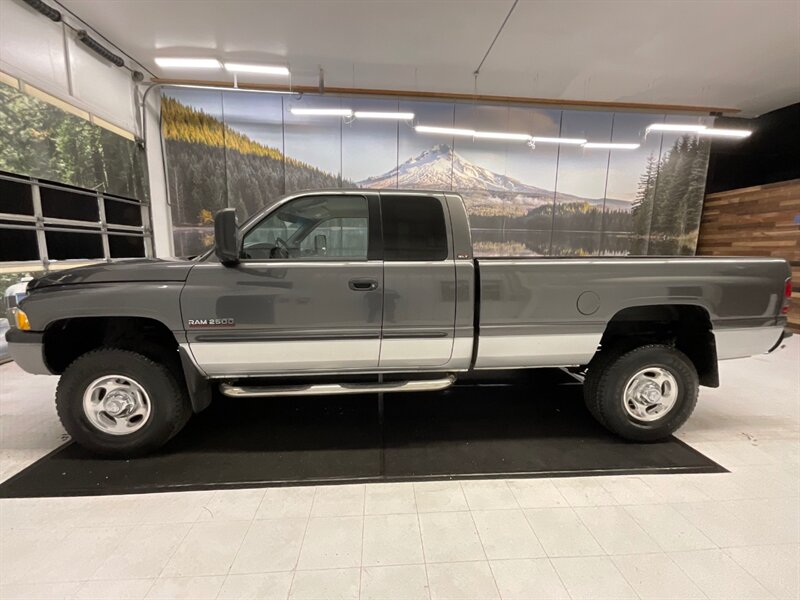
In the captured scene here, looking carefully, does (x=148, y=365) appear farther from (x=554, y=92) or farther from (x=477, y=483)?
(x=554, y=92)

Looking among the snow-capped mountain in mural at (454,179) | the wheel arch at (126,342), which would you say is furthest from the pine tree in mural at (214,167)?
the wheel arch at (126,342)

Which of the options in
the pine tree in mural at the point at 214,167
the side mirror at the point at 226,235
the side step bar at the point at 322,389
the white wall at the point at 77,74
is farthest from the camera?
the pine tree in mural at the point at 214,167

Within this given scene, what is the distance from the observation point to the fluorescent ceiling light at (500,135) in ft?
27.3

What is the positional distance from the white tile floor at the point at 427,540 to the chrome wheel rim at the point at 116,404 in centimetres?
49

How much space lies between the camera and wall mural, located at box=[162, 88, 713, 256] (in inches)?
314

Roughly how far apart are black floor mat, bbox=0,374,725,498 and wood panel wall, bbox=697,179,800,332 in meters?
7.47

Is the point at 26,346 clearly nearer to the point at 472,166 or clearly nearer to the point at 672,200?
the point at 472,166

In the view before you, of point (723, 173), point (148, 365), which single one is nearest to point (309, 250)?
point (148, 365)

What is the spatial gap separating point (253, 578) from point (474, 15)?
6.94m

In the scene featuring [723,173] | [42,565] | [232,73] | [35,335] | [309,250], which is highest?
[232,73]

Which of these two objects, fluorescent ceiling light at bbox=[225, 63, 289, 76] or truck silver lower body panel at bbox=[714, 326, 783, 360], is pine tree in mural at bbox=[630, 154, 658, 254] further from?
fluorescent ceiling light at bbox=[225, 63, 289, 76]

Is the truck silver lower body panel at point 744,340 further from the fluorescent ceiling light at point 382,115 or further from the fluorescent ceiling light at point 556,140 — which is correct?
the fluorescent ceiling light at point 556,140

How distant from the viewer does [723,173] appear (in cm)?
968

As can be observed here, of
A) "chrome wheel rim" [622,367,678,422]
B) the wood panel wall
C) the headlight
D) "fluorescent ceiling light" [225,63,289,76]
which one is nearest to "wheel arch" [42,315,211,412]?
the headlight
